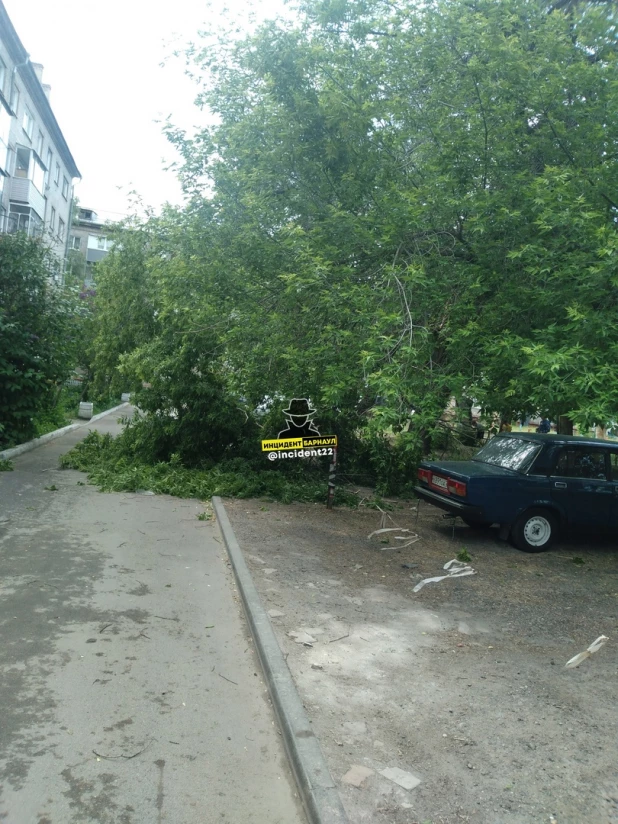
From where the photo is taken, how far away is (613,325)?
654cm

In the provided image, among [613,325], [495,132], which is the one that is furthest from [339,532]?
[495,132]

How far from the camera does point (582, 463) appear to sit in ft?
31.3

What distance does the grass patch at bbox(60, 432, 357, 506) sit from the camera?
39.2 ft

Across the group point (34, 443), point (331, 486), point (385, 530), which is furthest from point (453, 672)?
point (34, 443)

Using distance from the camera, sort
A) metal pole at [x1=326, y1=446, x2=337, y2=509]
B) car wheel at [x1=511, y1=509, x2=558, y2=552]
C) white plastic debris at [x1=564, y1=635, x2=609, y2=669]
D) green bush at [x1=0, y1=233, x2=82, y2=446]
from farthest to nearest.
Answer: green bush at [x1=0, y1=233, x2=82, y2=446]
metal pole at [x1=326, y1=446, x2=337, y2=509]
car wheel at [x1=511, y1=509, x2=558, y2=552]
white plastic debris at [x1=564, y1=635, x2=609, y2=669]

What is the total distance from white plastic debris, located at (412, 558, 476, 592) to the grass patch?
12.9 feet

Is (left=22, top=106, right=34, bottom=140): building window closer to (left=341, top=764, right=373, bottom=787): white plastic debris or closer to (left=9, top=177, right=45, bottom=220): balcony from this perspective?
(left=9, top=177, right=45, bottom=220): balcony

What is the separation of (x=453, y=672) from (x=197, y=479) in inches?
317

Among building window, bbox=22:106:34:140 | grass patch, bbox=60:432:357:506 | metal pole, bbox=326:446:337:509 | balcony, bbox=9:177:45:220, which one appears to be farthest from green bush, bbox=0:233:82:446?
building window, bbox=22:106:34:140

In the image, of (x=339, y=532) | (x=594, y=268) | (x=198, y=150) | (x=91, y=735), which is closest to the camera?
(x=91, y=735)

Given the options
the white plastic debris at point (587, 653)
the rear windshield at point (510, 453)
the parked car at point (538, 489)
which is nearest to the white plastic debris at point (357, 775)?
the white plastic debris at point (587, 653)

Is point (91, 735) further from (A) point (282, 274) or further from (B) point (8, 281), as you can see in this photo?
(B) point (8, 281)

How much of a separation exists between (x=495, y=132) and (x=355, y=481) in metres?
7.73

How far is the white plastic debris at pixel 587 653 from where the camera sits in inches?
208
